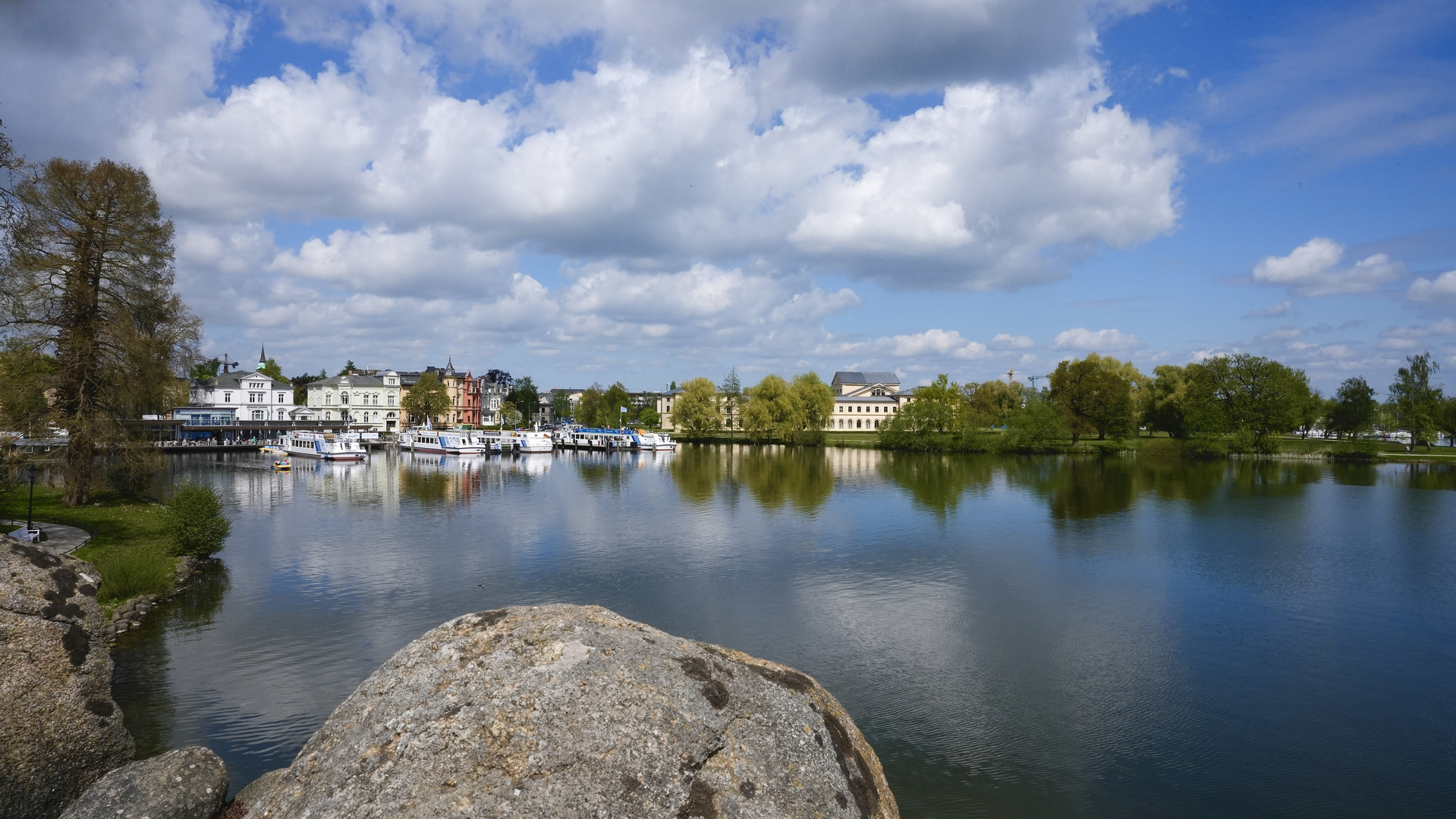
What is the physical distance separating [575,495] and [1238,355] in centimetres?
8150

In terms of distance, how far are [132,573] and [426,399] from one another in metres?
114

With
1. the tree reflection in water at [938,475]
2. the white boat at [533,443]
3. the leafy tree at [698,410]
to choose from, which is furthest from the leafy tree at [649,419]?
the tree reflection in water at [938,475]

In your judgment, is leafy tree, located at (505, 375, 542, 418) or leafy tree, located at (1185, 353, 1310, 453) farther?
leafy tree, located at (505, 375, 542, 418)

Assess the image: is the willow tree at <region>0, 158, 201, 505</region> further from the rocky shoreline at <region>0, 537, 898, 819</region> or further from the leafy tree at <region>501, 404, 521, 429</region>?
the leafy tree at <region>501, 404, 521, 429</region>

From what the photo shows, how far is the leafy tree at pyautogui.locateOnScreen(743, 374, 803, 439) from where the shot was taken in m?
109

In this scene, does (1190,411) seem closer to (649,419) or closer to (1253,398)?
(1253,398)

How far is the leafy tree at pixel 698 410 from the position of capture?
383 feet

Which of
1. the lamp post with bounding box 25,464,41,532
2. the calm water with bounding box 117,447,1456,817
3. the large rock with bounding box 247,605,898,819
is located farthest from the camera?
the lamp post with bounding box 25,464,41,532

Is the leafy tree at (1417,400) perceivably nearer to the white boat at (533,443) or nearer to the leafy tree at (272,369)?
the white boat at (533,443)

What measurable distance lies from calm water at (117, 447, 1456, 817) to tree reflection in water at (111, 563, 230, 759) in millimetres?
85

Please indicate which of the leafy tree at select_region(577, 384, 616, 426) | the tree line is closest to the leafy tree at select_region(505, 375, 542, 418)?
the leafy tree at select_region(577, 384, 616, 426)

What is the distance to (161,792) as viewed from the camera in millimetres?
7641

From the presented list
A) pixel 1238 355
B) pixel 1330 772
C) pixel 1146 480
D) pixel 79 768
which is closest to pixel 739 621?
pixel 1330 772

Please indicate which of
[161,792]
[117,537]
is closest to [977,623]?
[161,792]
